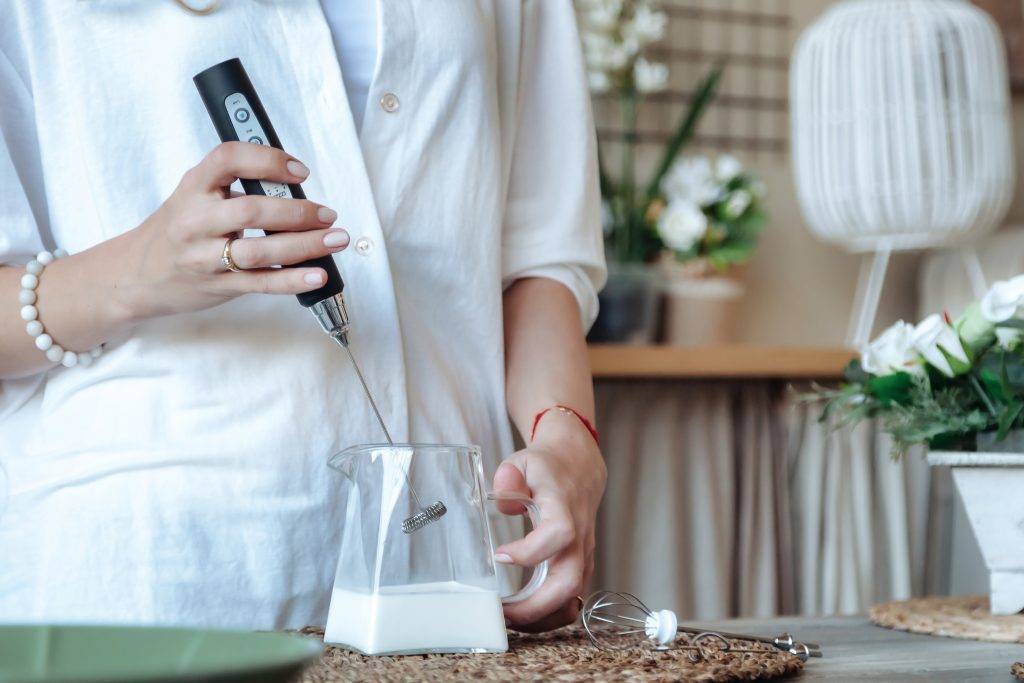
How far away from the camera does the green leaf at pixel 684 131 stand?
2.21m

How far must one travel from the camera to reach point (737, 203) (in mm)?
2154

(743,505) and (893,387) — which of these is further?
(743,505)

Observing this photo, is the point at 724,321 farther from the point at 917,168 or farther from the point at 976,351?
the point at 976,351

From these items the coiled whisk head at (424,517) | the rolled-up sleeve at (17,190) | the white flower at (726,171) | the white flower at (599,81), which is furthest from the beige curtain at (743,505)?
the coiled whisk head at (424,517)

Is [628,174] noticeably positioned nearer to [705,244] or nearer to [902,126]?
[705,244]

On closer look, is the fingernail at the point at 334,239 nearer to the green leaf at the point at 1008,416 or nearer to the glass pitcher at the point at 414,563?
the glass pitcher at the point at 414,563

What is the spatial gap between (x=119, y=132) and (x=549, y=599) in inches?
14.1

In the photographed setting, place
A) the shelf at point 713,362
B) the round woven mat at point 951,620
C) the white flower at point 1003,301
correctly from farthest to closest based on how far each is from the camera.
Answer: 1. the shelf at point 713,362
2. the white flower at point 1003,301
3. the round woven mat at point 951,620

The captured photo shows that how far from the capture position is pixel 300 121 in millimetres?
709

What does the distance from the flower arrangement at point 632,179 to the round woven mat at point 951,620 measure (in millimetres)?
1319

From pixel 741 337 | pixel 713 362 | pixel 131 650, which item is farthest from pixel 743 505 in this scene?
pixel 131 650

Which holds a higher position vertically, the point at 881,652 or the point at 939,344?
the point at 939,344

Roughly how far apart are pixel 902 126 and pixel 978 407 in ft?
4.75

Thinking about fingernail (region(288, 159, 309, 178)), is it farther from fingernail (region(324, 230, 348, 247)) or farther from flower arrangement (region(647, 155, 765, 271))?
flower arrangement (region(647, 155, 765, 271))
